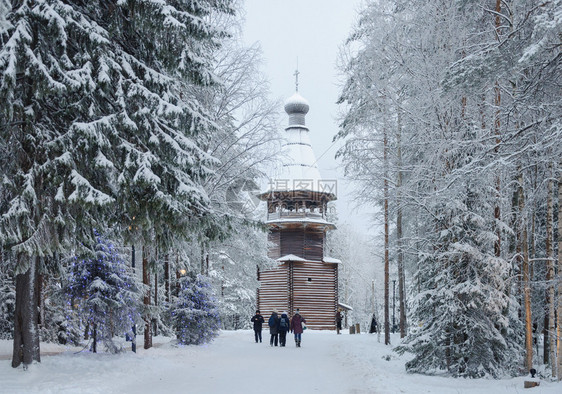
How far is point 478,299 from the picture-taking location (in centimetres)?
1192

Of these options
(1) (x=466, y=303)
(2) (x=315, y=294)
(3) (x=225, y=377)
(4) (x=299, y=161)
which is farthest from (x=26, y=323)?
(4) (x=299, y=161)

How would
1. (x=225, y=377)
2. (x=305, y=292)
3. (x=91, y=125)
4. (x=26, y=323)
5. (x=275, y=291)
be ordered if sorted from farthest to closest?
(x=275, y=291) → (x=305, y=292) → (x=225, y=377) → (x=26, y=323) → (x=91, y=125)

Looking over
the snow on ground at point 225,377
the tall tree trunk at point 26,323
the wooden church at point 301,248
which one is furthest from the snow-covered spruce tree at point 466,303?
the wooden church at point 301,248

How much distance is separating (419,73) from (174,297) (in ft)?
41.5

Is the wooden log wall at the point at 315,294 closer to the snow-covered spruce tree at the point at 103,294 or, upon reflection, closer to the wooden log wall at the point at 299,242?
the wooden log wall at the point at 299,242

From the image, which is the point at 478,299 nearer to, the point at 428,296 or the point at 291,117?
the point at 428,296

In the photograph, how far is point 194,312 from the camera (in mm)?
19062

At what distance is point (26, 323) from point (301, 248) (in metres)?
27.2

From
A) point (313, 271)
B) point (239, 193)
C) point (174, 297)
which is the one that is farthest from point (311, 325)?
point (174, 297)

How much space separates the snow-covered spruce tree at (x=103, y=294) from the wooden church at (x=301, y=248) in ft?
72.2

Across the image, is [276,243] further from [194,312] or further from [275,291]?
[194,312]

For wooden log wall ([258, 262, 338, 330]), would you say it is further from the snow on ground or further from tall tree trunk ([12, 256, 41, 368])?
tall tree trunk ([12, 256, 41, 368])

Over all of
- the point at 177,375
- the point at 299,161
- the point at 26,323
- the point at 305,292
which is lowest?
the point at 305,292

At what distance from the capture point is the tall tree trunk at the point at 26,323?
1103cm
